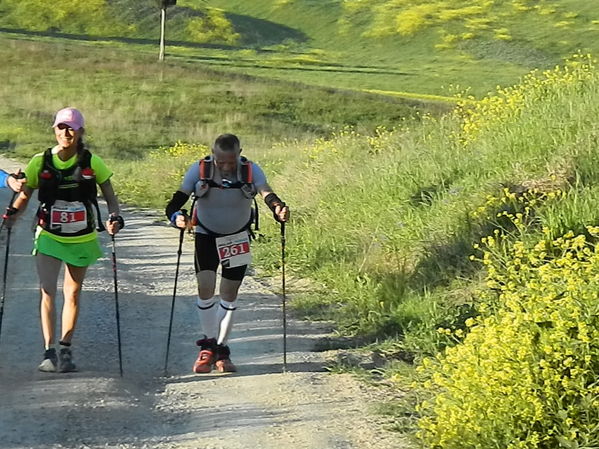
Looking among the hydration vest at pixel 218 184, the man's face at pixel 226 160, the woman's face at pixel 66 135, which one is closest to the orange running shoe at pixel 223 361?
the hydration vest at pixel 218 184

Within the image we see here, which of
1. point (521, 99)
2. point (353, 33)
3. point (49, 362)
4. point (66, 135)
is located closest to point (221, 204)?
point (66, 135)

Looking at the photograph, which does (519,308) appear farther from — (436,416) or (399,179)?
(399,179)

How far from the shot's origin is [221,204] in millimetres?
7664

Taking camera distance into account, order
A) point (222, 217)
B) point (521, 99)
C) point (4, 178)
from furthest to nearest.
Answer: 1. point (521, 99)
2. point (222, 217)
3. point (4, 178)

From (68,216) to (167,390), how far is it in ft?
4.47

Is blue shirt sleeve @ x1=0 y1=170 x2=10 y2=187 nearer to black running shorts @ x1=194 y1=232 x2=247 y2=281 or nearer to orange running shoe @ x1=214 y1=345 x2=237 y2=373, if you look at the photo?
black running shorts @ x1=194 y1=232 x2=247 y2=281

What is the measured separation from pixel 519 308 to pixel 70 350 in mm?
3318

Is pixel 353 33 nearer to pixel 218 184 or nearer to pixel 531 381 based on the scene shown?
pixel 218 184

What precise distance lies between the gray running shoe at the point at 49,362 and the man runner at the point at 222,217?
99 centimetres

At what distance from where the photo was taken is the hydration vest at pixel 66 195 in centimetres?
725

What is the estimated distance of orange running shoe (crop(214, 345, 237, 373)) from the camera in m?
7.72

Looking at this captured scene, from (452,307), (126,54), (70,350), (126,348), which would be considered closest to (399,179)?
(452,307)

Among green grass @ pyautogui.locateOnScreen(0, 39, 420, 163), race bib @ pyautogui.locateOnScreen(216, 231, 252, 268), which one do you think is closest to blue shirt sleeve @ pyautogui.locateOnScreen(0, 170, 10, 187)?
race bib @ pyautogui.locateOnScreen(216, 231, 252, 268)

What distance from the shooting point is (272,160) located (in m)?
21.9
